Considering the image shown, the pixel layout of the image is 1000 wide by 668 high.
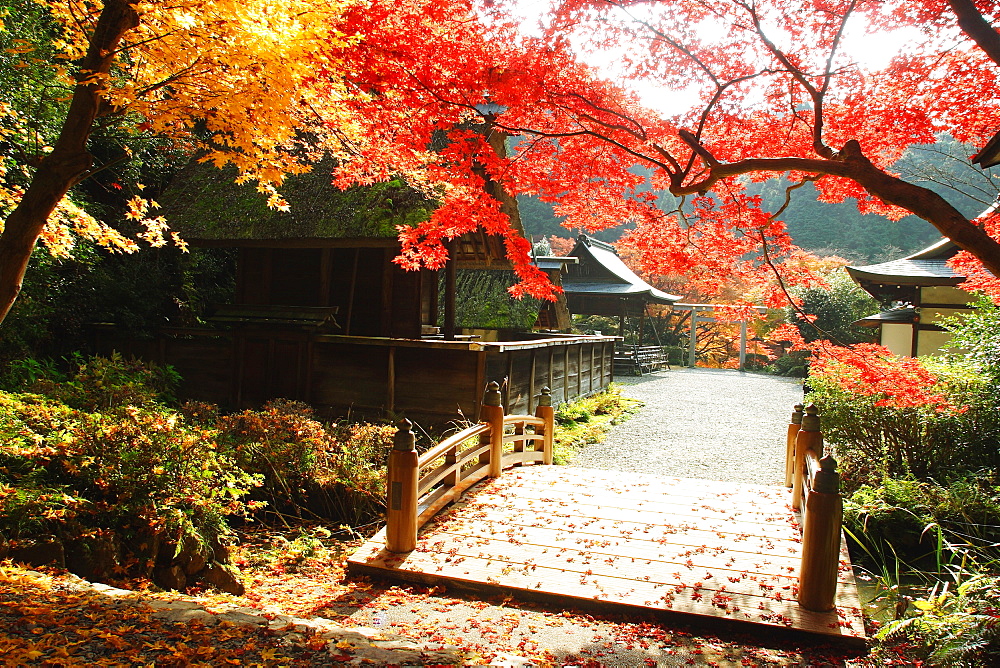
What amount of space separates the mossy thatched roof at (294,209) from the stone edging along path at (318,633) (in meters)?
7.19

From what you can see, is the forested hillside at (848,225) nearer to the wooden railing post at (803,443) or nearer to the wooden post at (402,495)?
the wooden railing post at (803,443)

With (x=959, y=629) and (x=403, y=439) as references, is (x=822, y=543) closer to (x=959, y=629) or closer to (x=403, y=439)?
(x=959, y=629)

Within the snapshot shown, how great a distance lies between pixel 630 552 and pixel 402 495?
1908mm

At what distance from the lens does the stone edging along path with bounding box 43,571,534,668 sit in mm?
3086

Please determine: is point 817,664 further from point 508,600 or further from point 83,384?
point 83,384

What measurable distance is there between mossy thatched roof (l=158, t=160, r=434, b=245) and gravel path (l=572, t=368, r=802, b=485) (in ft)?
16.6

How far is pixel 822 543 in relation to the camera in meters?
4.14

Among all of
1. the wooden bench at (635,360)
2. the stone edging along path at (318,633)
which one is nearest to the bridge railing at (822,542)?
the stone edging along path at (318,633)

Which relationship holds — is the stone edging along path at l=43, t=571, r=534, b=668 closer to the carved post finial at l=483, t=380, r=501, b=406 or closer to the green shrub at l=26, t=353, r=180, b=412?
the green shrub at l=26, t=353, r=180, b=412

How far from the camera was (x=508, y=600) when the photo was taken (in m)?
4.39

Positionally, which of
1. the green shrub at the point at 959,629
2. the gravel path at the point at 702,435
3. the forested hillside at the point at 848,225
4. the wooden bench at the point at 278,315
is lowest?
the gravel path at the point at 702,435

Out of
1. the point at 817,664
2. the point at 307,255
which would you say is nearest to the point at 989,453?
the point at 817,664

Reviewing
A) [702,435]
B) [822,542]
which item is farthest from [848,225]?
[822,542]

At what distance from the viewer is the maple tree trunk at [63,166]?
4062 millimetres
